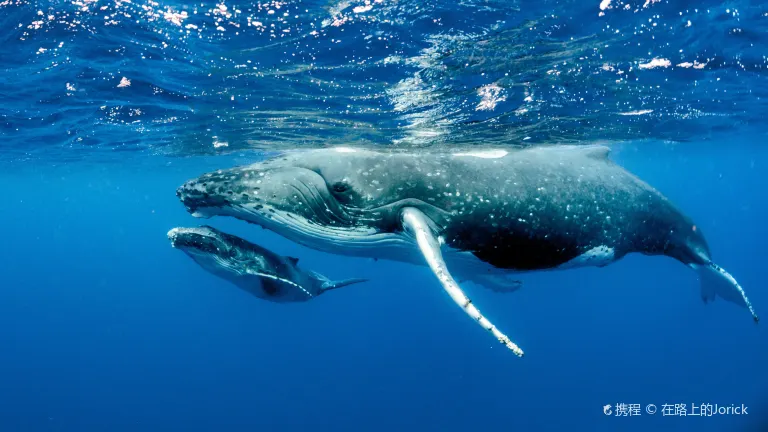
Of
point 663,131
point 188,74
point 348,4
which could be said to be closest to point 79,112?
point 188,74

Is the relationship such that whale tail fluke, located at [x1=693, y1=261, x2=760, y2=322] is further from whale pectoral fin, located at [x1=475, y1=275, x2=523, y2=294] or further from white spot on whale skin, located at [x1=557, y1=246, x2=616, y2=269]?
whale pectoral fin, located at [x1=475, y1=275, x2=523, y2=294]

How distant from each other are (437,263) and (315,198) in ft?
5.50

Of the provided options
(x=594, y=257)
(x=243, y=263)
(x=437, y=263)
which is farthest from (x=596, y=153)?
(x=243, y=263)

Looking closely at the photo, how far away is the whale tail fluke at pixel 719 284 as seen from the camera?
8.71 m

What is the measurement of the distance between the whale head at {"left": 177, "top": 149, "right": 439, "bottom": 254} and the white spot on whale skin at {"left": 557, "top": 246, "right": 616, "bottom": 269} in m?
2.58

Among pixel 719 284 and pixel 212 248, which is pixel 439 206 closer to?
pixel 212 248

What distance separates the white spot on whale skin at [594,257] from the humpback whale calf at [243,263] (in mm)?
4095

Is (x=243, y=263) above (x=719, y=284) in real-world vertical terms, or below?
above

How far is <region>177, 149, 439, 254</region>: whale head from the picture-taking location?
5.08 meters

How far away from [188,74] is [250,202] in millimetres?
7645

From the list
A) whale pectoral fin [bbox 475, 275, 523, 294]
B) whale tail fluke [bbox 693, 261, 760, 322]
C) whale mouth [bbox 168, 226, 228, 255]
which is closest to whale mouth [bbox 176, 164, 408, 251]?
whale mouth [bbox 168, 226, 228, 255]

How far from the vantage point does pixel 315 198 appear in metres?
5.40

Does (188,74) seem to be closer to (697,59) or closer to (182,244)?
(182,244)

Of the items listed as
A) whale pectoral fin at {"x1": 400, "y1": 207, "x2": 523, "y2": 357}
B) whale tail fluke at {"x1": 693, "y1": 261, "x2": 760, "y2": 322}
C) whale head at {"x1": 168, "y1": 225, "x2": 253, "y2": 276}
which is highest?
whale head at {"x1": 168, "y1": 225, "x2": 253, "y2": 276}
